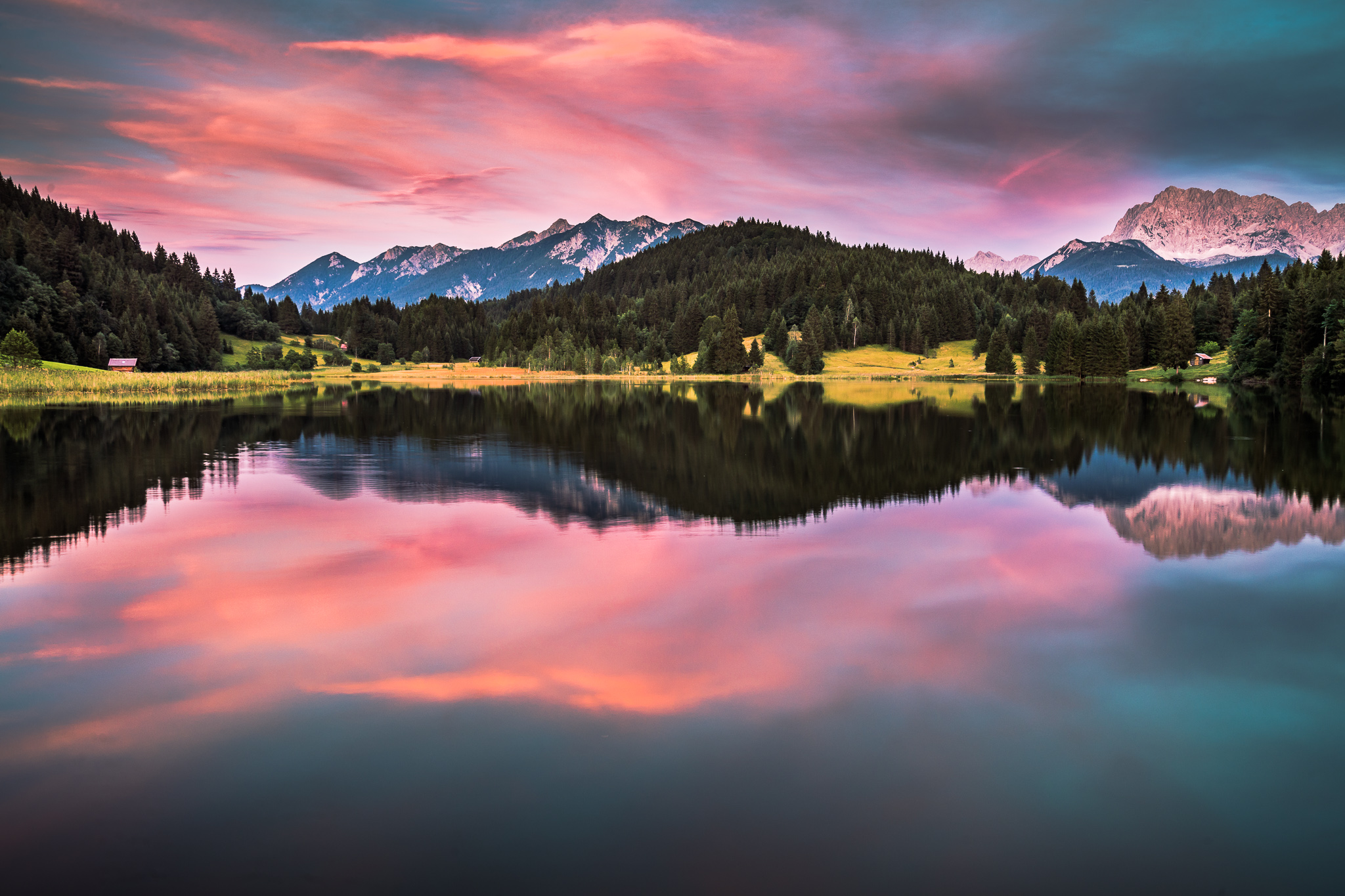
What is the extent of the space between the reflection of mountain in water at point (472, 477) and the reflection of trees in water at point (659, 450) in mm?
158

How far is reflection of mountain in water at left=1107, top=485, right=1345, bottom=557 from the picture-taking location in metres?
19.9

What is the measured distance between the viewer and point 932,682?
10.8 meters

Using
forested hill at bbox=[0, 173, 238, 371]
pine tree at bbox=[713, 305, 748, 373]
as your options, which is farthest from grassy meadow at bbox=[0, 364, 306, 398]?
pine tree at bbox=[713, 305, 748, 373]

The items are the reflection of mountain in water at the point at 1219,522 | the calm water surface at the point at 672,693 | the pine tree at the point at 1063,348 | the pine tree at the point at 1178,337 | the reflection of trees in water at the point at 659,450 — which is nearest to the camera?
the calm water surface at the point at 672,693

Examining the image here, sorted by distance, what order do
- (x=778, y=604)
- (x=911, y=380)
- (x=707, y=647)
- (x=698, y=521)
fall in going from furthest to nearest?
1. (x=911, y=380)
2. (x=698, y=521)
3. (x=778, y=604)
4. (x=707, y=647)

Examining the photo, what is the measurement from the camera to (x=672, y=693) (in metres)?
10.4

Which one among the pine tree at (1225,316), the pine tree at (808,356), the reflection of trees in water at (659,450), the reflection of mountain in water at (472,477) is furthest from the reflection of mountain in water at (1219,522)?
the pine tree at (1225,316)

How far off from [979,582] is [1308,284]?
12683 centimetres

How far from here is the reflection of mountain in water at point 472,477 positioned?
966 inches

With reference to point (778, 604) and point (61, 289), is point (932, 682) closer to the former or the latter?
point (778, 604)

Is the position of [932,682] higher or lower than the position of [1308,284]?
lower

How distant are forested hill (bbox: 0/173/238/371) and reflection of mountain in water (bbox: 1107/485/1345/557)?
15621cm

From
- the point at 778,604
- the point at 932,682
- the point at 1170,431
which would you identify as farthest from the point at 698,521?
the point at 1170,431

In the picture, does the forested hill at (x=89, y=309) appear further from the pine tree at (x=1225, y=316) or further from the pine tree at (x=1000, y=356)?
the pine tree at (x=1225, y=316)
